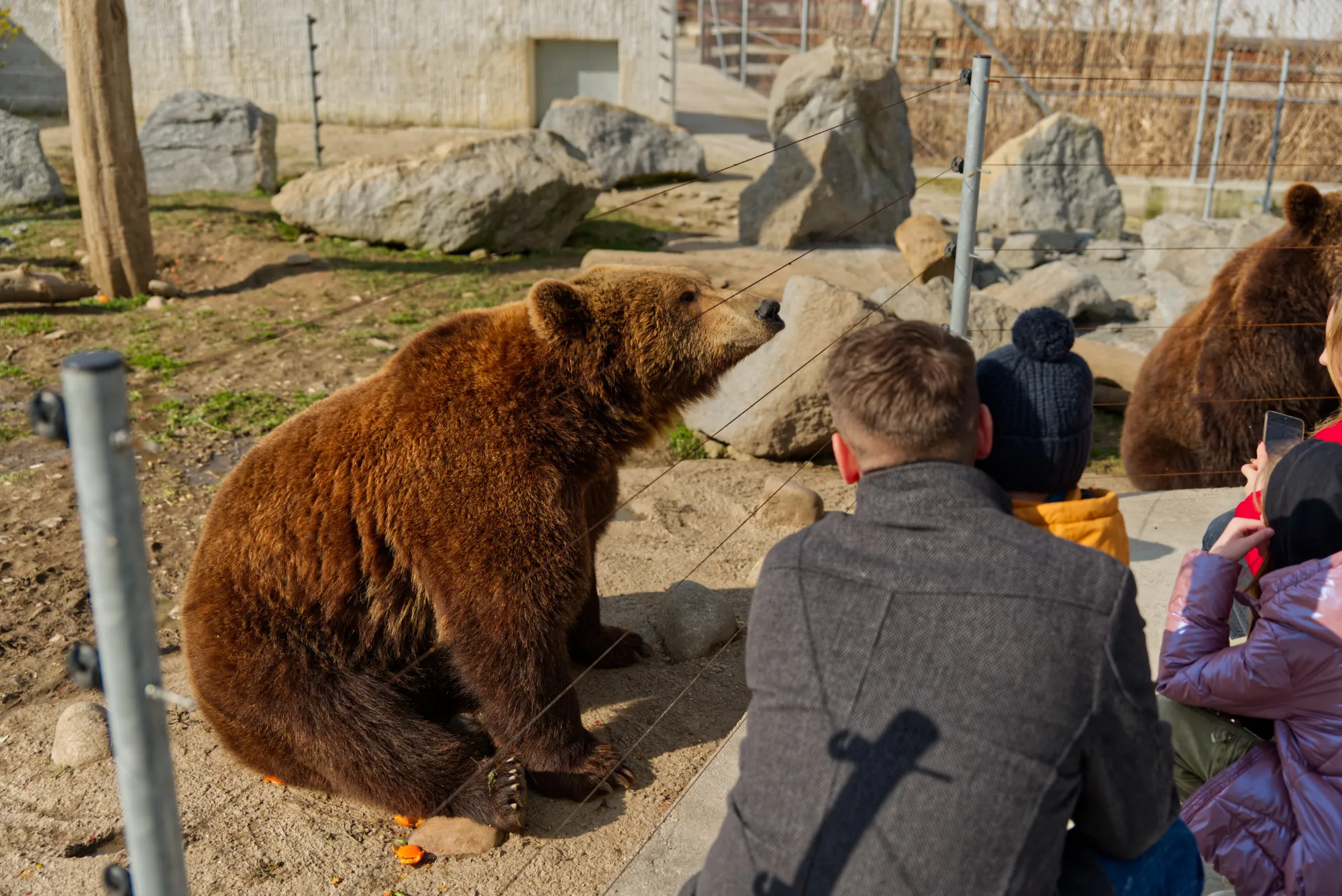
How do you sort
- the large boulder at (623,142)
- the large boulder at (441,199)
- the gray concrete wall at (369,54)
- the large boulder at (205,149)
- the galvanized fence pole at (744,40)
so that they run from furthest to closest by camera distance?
the galvanized fence pole at (744,40)
the gray concrete wall at (369,54)
the large boulder at (623,142)
the large boulder at (205,149)
the large boulder at (441,199)

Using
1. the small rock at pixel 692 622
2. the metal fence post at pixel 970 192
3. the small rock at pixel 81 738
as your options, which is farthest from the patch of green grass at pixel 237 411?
the metal fence post at pixel 970 192

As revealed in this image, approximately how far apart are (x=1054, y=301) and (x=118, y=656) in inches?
348

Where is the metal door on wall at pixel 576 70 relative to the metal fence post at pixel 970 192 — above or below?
above

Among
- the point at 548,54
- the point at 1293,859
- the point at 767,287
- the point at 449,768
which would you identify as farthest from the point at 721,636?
the point at 548,54

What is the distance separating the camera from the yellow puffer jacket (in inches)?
89.7

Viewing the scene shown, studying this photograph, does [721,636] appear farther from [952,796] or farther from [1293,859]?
[952,796]

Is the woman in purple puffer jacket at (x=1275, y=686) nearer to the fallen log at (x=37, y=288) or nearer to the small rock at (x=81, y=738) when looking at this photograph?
the small rock at (x=81, y=738)

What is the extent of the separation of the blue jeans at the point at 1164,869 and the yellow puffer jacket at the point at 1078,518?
0.55 metres

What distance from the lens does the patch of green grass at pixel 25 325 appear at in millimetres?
8297

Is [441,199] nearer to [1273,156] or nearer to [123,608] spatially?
[123,608]

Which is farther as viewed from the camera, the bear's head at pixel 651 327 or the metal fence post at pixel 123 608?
the bear's head at pixel 651 327

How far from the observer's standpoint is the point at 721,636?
4453 mm

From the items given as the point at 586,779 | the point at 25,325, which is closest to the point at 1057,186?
the point at 25,325

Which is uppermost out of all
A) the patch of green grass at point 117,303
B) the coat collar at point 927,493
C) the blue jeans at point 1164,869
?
the coat collar at point 927,493
